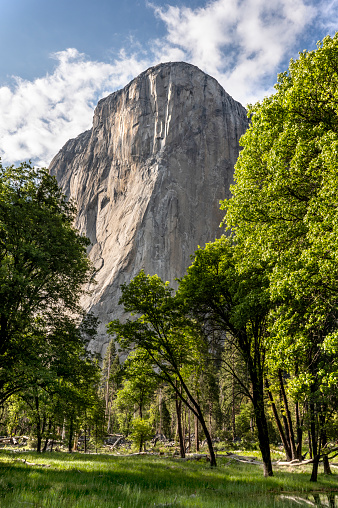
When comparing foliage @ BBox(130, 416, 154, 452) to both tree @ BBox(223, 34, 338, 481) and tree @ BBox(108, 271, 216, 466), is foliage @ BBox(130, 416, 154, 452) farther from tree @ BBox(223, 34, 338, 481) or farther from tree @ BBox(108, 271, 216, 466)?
tree @ BBox(223, 34, 338, 481)

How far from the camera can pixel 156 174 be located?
104000mm

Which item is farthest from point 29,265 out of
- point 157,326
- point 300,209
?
point 300,209

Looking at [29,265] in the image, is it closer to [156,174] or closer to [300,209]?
[300,209]

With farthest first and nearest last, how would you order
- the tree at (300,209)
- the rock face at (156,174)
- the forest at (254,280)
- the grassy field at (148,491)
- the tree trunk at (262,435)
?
the rock face at (156,174) → the tree trunk at (262,435) → the forest at (254,280) → the tree at (300,209) → the grassy field at (148,491)

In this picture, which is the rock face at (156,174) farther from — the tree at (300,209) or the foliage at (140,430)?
the tree at (300,209)

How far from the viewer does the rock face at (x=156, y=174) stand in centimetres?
9462

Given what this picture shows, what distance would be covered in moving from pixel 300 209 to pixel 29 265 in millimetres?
11958

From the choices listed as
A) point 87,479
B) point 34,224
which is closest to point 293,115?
point 34,224

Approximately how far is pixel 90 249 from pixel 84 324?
10133 centimetres

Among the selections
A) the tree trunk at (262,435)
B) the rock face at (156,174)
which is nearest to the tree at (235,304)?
the tree trunk at (262,435)

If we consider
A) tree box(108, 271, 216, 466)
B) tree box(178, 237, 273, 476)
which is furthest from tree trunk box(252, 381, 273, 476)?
tree box(108, 271, 216, 466)

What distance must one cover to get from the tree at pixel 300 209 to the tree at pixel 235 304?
4.61ft

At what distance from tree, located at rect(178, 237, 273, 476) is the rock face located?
75.4m

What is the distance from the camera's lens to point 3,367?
12.0 m
